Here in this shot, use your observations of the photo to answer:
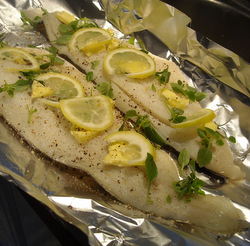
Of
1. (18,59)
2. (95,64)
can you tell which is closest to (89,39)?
(95,64)

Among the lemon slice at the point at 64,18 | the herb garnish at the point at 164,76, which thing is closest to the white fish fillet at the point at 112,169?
the herb garnish at the point at 164,76

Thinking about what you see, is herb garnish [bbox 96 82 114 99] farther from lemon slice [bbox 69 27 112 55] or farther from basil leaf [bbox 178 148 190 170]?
basil leaf [bbox 178 148 190 170]

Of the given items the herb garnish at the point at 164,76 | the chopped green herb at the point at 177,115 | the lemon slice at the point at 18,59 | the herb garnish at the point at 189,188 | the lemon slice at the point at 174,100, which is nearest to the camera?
the herb garnish at the point at 189,188

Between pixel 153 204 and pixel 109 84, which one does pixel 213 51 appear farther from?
pixel 153 204

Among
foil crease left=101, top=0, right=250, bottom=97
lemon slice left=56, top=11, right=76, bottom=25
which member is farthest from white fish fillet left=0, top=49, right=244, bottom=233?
foil crease left=101, top=0, right=250, bottom=97

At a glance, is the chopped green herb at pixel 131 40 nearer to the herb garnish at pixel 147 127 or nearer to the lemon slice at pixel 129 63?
the lemon slice at pixel 129 63

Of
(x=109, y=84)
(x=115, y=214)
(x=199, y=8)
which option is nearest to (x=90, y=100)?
(x=109, y=84)

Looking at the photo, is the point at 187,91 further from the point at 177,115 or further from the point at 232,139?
the point at 232,139
